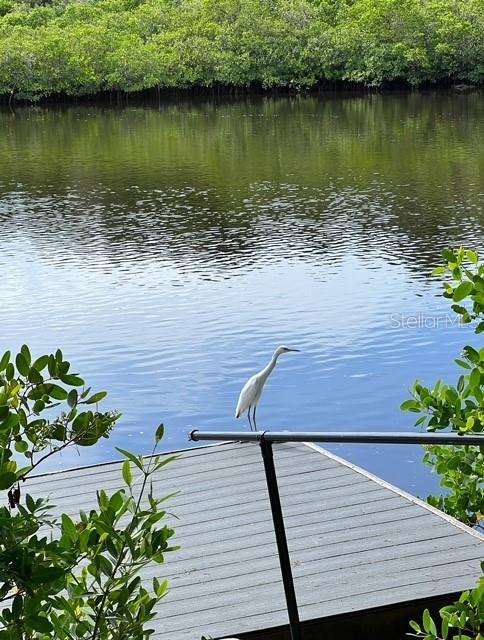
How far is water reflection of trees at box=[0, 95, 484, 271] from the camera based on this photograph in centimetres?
1508

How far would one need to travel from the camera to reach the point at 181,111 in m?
41.3

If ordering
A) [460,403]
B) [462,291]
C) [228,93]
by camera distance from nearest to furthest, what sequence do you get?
[462,291] < [460,403] < [228,93]

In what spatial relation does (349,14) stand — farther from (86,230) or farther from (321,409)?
(321,409)

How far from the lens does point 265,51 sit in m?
49.4

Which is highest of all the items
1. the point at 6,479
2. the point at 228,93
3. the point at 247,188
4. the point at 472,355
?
the point at 6,479

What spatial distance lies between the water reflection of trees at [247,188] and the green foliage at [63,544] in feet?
39.8

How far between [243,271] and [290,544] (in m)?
9.50

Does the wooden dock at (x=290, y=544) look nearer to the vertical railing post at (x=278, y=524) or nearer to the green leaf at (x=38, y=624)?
the vertical railing post at (x=278, y=524)

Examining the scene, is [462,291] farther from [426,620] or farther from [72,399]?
[72,399]

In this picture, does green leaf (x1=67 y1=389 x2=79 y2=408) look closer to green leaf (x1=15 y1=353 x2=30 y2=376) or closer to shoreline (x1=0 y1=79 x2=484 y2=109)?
green leaf (x1=15 y1=353 x2=30 y2=376)

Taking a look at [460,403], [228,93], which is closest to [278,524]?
[460,403]

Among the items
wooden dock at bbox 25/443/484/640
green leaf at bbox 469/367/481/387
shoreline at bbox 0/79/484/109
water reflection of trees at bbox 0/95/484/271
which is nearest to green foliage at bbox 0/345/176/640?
green leaf at bbox 469/367/481/387

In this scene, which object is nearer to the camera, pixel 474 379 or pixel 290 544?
pixel 474 379

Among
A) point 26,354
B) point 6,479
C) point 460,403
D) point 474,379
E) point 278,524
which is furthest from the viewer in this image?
point 460,403
